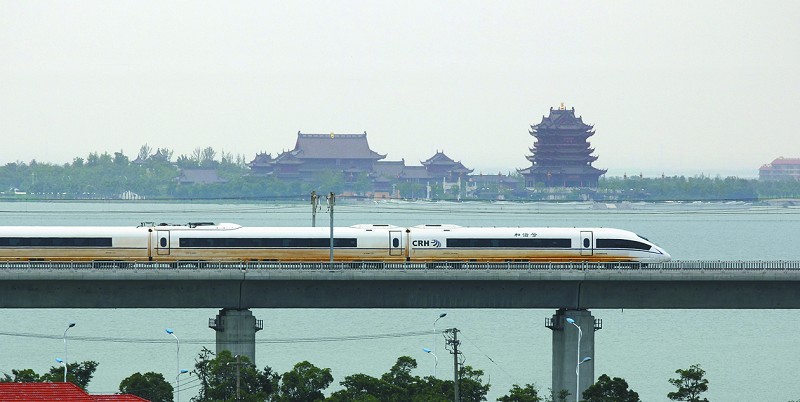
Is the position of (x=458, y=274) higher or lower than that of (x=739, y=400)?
higher

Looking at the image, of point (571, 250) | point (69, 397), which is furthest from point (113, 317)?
point (69, 397)

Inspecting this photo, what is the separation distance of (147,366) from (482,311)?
49528mm

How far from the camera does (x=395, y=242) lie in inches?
3125

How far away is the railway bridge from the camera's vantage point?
227 feet

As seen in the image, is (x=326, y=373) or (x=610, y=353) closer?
(x=326, y=373)

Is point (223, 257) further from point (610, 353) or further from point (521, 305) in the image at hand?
point (610, 353)

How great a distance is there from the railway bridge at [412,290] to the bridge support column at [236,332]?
0.05 meters

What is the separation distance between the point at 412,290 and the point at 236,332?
29.2 ft

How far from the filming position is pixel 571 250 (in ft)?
263

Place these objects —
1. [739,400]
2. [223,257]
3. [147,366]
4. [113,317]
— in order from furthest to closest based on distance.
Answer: [113,317] < [147,366] < [739,400] < [223,257]

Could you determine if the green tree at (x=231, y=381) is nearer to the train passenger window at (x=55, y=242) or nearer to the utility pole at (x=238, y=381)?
the utility pole at (x=238, y=381)

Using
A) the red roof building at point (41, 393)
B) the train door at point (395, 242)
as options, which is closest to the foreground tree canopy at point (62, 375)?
the train door at point (395, 242)

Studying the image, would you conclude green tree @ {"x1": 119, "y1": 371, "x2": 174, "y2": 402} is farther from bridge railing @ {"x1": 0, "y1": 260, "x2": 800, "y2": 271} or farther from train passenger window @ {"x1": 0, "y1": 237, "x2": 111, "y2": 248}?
train passenger window @ {"x1": 0, "y1": 237, "x2": 111, "y2": 248}

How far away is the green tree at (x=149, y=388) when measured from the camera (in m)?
63.9
